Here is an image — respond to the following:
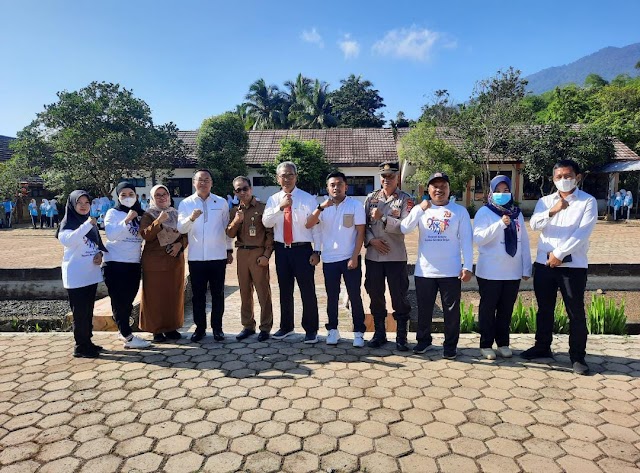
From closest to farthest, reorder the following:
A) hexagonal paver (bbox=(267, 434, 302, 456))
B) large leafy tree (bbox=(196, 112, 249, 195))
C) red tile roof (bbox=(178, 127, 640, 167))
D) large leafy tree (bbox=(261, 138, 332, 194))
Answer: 1. hexagonal paver (bbox=(267, 434, 302, 456))
2. large leafy tree (bbox=(261, 138, 332, 194))
3. large leafy tree (bbox=(196, 112, 249, 195))
4. red tile roof (bbox=(178, 127, 640, 167))

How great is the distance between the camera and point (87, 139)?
17688 millimetres

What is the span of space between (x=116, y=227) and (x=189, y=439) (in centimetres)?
224

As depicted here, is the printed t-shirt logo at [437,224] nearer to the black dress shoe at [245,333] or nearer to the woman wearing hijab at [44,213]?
the black dress shoe at [245,333]

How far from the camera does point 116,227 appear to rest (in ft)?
13.5

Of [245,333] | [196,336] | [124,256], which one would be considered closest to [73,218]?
[124,256]

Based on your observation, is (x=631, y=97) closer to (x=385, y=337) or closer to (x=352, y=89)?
(x=352, y=89)

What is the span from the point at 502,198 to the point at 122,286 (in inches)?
141

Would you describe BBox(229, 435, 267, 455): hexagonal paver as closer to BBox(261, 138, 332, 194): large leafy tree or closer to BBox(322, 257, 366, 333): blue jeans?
BBox(322, 257, 366, 333): blue jeans

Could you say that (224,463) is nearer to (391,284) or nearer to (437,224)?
(391,284)

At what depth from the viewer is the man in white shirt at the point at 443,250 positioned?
3.85 metres

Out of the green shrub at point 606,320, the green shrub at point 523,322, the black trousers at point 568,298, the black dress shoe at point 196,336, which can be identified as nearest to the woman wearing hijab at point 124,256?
the black dress shoe at point 196,336

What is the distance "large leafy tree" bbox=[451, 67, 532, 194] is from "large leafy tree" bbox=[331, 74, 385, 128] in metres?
19.2

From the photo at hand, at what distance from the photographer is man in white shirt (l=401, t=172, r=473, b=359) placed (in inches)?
151

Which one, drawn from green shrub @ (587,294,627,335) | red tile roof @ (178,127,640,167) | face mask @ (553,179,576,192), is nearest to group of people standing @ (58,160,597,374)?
face mask @ (553,179,576,192)
